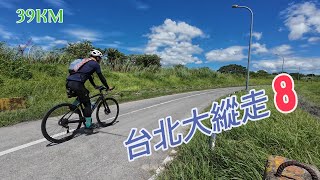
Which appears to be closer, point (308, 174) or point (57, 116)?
point (308, 174)

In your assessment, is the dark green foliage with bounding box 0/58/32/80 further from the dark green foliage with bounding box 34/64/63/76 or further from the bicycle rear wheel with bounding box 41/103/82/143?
the bicycle rear wheel with bounding box 41/103/82/143

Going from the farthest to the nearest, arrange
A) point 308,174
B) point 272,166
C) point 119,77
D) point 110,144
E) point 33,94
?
point 119,77, point 33,94, point 110,144, point 272,166, point 308,174

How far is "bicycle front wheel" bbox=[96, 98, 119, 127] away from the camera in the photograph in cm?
809

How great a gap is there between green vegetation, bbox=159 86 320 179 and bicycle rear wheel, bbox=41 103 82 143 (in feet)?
9.18

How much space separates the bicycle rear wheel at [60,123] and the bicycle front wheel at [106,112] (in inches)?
43.2

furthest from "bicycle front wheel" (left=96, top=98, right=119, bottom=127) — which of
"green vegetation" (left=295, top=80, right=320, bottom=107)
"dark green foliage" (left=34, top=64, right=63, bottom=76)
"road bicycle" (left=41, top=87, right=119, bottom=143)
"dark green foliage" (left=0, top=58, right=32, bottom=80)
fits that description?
"green vegetation" (left=295, top=80, right=320, bottom=107)

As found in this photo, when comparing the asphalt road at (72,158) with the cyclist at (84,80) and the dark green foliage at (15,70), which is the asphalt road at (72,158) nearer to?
the cyclist at (84,80)

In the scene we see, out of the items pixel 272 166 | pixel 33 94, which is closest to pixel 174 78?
pixel 33 94

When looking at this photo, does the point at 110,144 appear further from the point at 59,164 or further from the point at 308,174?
the point at 308,174

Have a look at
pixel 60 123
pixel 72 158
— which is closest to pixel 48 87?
pixel 60 123

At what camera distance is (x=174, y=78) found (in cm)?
3753

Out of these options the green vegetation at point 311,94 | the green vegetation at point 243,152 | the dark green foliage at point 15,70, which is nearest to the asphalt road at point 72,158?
the green vegetation at point 243,152

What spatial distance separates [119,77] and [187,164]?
21608 mm

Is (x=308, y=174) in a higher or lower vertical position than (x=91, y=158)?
higher
